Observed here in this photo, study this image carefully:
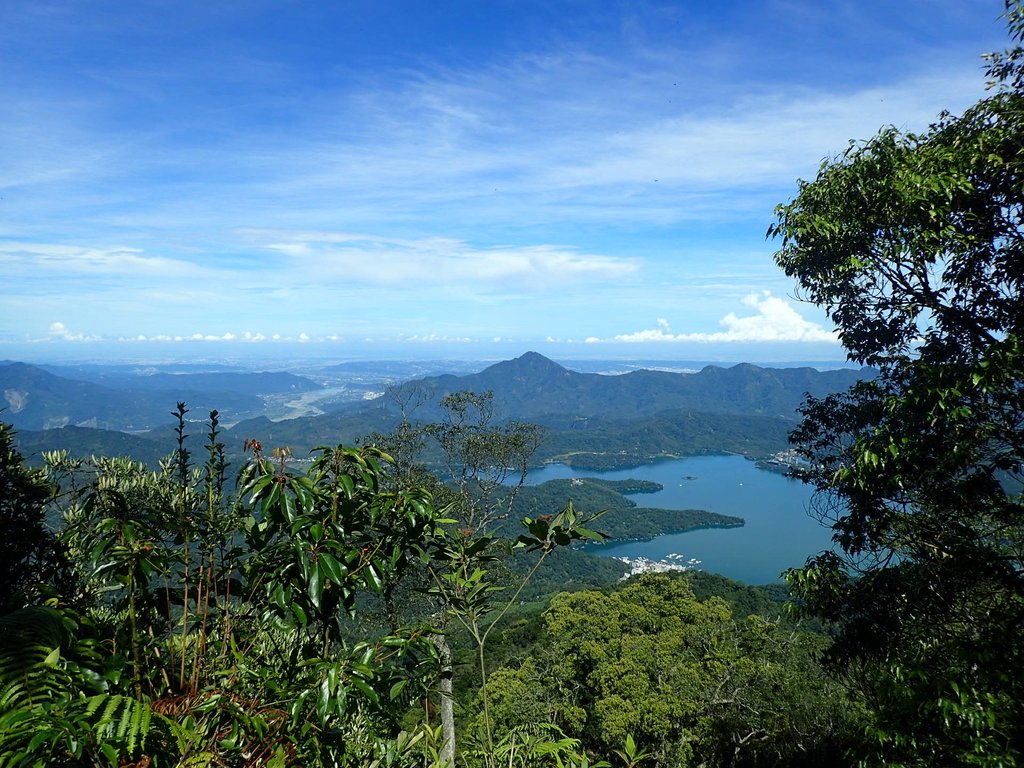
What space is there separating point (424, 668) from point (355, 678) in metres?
0.46

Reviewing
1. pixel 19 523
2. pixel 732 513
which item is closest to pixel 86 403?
pixel 732 513

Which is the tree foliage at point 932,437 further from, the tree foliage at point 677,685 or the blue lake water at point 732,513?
the blue lake water at point 732,513

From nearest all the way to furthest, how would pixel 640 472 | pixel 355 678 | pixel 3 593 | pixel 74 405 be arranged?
pixel 355 678
pixel 3 593
pixel 640 472
pixel 74 405

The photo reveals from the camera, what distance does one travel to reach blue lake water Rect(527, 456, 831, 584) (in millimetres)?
67000

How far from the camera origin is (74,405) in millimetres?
160000

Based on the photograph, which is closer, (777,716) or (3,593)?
(3,593)

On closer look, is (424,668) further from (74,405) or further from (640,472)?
(74,405)

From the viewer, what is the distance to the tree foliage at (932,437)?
9.61ft

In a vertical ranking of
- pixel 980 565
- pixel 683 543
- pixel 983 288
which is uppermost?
pixel 983 288

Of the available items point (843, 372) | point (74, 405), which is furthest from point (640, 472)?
point (74, 405)

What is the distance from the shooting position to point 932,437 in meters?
3.81

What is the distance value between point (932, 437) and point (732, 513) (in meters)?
94.0

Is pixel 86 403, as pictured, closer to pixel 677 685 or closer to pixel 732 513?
pixel 732 513

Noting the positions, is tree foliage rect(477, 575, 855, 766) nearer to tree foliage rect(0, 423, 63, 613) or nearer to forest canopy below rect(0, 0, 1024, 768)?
forest canopy below rect(0, 0, 1024, 768)
